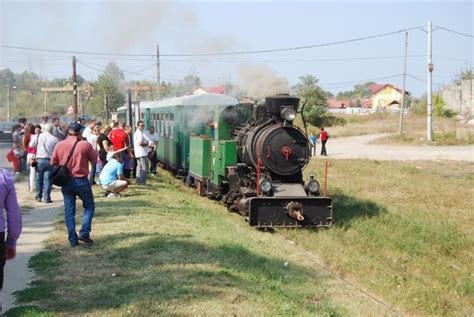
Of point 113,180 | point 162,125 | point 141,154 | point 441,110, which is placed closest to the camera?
point 113,180

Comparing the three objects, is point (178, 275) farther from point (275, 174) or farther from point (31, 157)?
point (31, 157)

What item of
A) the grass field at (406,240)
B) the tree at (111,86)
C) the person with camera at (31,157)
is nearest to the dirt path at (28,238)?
the person with camera at (31,157)

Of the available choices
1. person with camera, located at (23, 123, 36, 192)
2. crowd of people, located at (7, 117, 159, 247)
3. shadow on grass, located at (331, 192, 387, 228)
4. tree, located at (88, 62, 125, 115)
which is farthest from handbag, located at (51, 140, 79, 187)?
tree, located at (88, 62, 125, 115)

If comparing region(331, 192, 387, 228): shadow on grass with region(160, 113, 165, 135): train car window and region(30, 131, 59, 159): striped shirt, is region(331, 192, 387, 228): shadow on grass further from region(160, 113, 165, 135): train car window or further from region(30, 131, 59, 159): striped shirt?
region(160, 113, 165, 135): train car window

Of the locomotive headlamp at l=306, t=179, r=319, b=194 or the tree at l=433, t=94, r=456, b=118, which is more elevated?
the tree at l=433, t=94, r=456, b=118

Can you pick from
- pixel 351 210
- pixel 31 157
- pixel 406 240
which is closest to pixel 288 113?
pixel 406 240

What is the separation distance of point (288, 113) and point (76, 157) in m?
5.14

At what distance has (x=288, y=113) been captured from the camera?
1198 cm

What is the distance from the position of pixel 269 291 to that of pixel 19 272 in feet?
9.74

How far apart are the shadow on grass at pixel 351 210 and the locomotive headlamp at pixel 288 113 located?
2383 mm

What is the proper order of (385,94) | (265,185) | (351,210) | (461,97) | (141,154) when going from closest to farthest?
(265,185) → (351,210) → (141,154) → (461,97) → (385,94)

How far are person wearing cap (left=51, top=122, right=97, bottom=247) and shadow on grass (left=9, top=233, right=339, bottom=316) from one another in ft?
1.19

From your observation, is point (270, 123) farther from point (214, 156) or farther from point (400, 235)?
point (400, 235)

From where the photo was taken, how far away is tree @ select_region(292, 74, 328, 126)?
199 ft
